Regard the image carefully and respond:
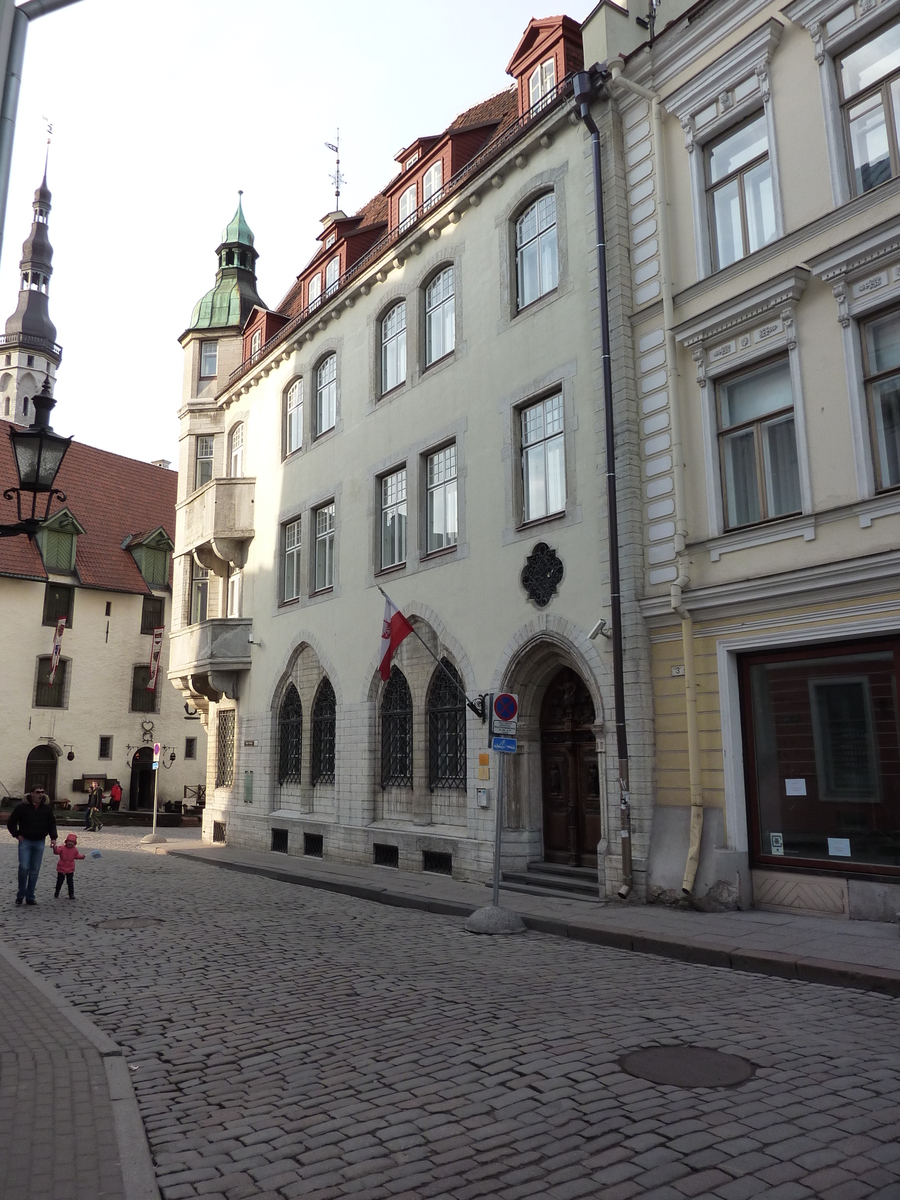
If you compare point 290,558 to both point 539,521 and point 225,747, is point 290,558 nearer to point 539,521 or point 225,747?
point 225,747

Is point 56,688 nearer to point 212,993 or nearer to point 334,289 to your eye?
point 334,289

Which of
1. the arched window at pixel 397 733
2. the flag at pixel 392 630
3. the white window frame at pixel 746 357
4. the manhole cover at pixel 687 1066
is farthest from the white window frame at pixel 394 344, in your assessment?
the manhole cover at pixel 687 1066

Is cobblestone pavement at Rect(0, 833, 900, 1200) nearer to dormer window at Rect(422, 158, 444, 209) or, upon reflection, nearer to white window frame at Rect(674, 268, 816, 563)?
white window frame at Rect(674, 268, 816, 563)

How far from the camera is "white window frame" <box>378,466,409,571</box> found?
19.8 metres

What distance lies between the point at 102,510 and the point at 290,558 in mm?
24452

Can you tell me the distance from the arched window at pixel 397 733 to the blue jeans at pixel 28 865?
7087 millimetres

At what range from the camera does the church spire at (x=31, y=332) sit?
7050 cm

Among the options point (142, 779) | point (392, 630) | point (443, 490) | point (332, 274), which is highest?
point (332, 274)

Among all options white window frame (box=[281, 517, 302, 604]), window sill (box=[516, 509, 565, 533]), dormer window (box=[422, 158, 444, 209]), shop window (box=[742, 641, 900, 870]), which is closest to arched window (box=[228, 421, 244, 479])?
white window frame (box=[281, 517, 302, 604])

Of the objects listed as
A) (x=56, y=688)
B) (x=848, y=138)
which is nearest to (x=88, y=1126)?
(x=848, y=138)

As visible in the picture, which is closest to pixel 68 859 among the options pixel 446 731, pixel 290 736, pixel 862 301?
pixel 446 731

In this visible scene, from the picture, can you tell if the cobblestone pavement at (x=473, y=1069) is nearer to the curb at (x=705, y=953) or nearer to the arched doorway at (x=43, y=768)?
the curb at (x=705, y=953)

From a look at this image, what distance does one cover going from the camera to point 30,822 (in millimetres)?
14570

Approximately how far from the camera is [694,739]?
41.5 feet
